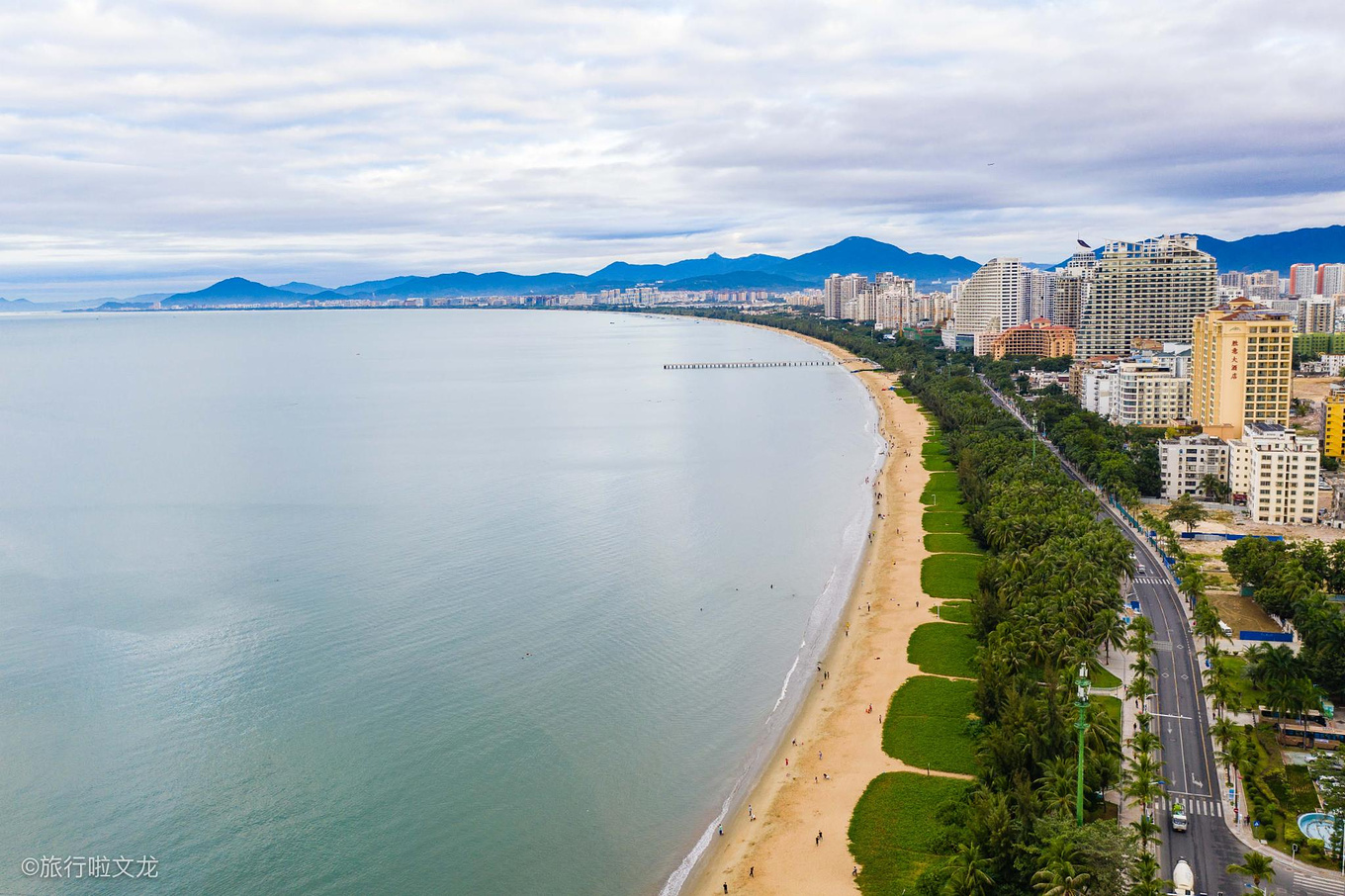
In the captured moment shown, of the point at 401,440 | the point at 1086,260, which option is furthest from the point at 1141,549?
the point at 1086,260

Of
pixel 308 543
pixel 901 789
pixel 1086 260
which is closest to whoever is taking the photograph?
pixel 901 789

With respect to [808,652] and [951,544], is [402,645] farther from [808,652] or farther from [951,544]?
[951,544]

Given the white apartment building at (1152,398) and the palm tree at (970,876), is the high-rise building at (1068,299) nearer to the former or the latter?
the white apartment building at (1152,398)

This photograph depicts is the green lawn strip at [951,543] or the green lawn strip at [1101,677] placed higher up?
the green lawn strip at [951,543]

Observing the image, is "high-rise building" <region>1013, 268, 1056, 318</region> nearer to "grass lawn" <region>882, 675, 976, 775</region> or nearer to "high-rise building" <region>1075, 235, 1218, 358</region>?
"high-rise building" <region>1075, 235, 1218, 358</region>

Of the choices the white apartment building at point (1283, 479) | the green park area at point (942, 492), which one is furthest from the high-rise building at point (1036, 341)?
the white apartment building at point (1283, 479)

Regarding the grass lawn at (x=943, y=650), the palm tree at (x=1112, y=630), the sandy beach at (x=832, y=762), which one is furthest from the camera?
the grass lawn at (x=943, y=650)

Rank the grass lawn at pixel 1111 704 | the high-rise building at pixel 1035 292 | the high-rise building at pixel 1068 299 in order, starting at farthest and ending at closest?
the high-rise building at pixel 1035 292 < the high-rise building at pixel 1068 299 < the grass lawn at pixel 1111 704

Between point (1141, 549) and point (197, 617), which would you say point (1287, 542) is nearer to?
point (1141, 549)
